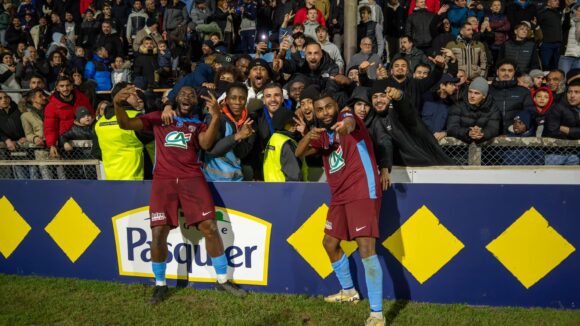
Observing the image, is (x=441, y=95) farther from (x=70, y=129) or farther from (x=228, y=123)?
(x=70, y=129)

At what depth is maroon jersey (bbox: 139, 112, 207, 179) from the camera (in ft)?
17.2

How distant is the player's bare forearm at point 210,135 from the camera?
504cm

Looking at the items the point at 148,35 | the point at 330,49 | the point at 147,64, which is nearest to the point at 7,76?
the point at 148,35

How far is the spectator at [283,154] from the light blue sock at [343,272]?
3.08 ft

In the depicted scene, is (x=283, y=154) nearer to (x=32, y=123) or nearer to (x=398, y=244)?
(x=398, y=244)

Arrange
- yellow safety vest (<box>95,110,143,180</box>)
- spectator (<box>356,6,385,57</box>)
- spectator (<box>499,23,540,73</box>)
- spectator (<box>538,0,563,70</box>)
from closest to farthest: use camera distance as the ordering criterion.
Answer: yellow safety vest (<box>95,110,143,180</box>)
spectator (<box>499,23,540,73</box>)
spectator (<box>356,6,385,57</box>)
spectator (<box>538,0,563,70</box>)

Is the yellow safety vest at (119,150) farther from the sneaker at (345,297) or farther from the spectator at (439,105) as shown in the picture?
the spectator at (439,105)

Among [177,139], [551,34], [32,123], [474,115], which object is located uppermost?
[551,34]

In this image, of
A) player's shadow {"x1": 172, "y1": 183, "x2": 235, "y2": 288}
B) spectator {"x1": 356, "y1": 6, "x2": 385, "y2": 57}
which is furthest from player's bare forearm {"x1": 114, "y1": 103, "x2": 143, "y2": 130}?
spectator {"x1": 356, "y1": 6, "x2": 385, "y2": 57}

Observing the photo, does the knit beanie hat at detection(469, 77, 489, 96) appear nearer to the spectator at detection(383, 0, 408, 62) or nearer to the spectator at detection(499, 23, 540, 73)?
the spectator at detection(499, 23, 540, 73)

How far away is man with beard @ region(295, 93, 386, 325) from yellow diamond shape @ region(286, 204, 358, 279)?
367 millimetres

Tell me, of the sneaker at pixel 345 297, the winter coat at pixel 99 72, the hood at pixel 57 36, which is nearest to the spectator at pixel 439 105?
the sneaker at pixel 345 297

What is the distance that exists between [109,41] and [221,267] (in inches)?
340

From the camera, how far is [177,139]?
5.26 metres
